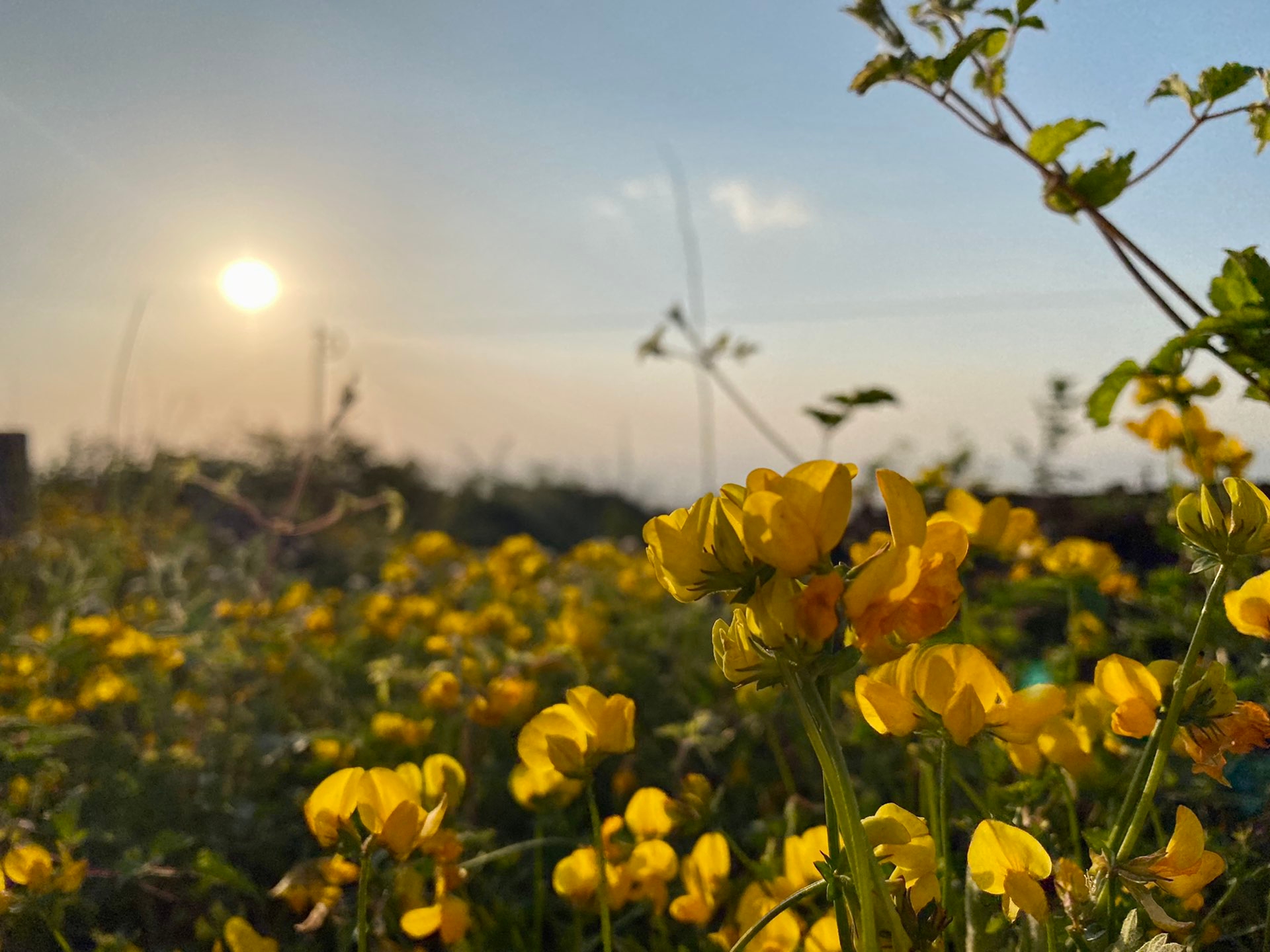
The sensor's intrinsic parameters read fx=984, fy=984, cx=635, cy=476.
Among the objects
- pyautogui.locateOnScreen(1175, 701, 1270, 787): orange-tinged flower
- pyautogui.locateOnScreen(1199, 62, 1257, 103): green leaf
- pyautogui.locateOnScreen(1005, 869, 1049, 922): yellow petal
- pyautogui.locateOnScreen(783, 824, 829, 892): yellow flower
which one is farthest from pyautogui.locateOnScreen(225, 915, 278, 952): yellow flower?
pyautogui.locateOnScreen(1199, 62, 1257, 103): green leaf

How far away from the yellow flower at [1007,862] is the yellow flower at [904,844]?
33 millimetres

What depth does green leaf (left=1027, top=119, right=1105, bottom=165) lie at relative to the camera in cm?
110

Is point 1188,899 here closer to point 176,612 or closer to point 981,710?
point 981,710

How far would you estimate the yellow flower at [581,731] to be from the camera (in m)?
0.89

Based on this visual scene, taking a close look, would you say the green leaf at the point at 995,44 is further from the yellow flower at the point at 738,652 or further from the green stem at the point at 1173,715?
the yellow flower at the point at 738,652

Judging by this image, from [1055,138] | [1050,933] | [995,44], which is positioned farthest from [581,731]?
[995,44]

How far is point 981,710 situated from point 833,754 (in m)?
0.19

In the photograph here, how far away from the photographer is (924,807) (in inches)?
50.6

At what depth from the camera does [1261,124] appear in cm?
103

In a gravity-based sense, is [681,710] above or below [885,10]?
below

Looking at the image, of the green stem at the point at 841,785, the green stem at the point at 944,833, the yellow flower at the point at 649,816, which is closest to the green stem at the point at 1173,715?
the green stem at the point at 944,833

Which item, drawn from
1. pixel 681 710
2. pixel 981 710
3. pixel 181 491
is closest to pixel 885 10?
pixel 981 710

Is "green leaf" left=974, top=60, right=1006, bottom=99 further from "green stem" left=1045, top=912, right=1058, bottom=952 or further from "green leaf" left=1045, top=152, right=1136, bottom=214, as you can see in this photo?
"green stem" left=1045, top=912, right=1058, bottom=952

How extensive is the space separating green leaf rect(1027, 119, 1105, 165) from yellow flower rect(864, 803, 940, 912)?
0.79m
